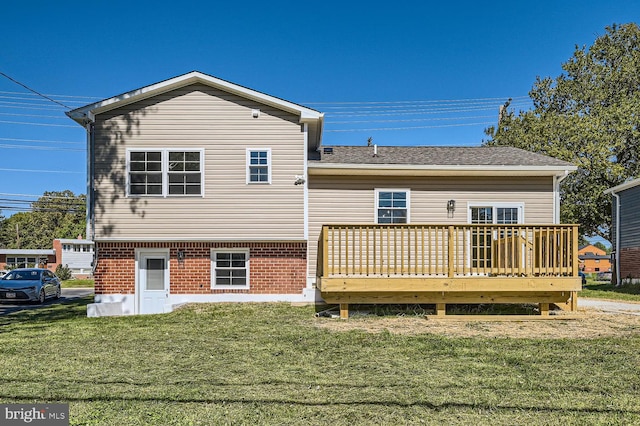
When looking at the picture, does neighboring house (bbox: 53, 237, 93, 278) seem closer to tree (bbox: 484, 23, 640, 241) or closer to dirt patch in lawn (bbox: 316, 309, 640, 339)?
tree (bbox: 484, 23, 640, 241)

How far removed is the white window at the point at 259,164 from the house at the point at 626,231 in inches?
628

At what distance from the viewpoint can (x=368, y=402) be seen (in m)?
4.81

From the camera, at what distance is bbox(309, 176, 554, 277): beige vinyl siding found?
1324 cm

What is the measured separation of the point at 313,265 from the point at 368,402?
27.7 ft

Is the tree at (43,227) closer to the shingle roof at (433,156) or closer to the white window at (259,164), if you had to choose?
the shingle roof at (433,156)

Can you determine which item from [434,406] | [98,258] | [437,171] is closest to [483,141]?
[437,171]

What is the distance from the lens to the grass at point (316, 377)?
4.53 metres

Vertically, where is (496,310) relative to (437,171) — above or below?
below

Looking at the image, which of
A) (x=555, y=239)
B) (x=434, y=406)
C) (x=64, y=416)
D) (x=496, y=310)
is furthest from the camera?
(x=496, y=310)

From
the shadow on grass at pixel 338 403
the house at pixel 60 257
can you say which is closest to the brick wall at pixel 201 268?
the shadow on grass at pixel 338 403

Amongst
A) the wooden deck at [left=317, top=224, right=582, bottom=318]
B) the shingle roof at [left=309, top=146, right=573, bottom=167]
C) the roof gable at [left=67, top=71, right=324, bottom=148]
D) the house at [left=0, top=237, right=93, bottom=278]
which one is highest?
the roof gable at [left=67, top=71, right=324, bottom=148]

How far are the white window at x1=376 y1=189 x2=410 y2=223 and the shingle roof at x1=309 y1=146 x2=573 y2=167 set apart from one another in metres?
0.87

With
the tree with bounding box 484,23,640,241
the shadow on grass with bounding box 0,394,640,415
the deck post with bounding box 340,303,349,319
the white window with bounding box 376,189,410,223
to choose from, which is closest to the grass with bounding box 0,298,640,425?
the shadow on grass with bounding box 0,394,640,415

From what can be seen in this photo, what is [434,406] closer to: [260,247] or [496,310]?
[496,310]
